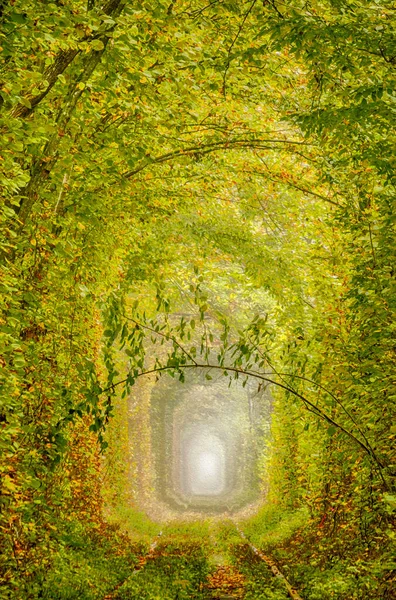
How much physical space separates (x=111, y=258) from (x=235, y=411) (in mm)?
36511

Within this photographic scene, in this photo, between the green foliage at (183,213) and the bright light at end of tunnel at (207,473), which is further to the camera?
the bright light at end of tunnel at (207,473)

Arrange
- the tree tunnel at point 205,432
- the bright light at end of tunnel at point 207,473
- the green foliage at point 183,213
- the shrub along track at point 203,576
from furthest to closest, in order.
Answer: the bright light at end of tunnel at point 207,473
the tree tunnel at point 205,432
the shrub along track at point 203,576
the green foliage at point 183,213

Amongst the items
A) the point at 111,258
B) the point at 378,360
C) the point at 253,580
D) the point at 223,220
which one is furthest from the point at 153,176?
the point at 253,580

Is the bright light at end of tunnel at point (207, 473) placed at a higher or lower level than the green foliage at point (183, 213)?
lower

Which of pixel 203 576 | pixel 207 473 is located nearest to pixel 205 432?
pixel 207 473

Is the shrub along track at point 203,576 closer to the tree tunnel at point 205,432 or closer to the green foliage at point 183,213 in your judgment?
the green foliage at point 183,213

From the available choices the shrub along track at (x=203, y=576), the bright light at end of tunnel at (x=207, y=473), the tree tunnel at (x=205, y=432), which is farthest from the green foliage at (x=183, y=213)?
the bright light at end of tunnel at (x=207, y=473)

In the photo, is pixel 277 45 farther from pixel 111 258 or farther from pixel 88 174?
pixel 111 258

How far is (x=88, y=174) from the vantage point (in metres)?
8.13

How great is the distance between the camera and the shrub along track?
9805 millimetres

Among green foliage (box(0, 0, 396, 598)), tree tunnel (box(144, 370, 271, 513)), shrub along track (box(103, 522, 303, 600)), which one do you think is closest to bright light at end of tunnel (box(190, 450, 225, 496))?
tree tunnel (box(144, 370, 271, 513))

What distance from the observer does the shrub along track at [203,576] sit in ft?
32.2

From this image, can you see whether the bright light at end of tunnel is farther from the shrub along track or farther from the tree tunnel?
the shrub along track

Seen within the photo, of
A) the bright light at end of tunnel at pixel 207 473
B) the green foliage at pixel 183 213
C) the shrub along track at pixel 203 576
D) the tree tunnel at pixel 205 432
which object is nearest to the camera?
the green foliage at pixel 183 213
